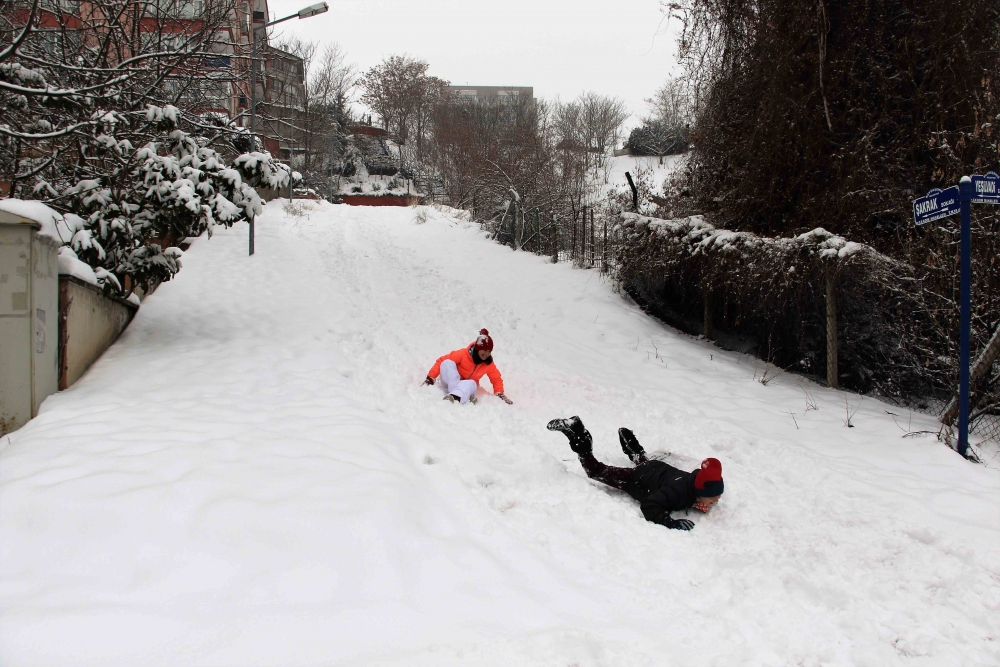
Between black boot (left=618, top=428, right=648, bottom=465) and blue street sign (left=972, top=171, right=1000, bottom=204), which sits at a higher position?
blue street sign (left=972, top=171, right=1000, bottom=204)

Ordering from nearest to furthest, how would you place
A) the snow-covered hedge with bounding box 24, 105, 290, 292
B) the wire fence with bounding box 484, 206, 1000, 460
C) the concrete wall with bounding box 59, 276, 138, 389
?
the concrete wall with bounding box 59, 276, 138, 389
the wire fence with bounding box 484, 206, 1000, 460
the snow-covered hedge with bounding box 24, 105, 290, 292

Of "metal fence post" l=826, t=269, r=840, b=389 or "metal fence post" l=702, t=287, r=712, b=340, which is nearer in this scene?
"metal fence post" l=826, t=269, r=840, b=389

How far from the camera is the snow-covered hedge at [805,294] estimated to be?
6.90 metres

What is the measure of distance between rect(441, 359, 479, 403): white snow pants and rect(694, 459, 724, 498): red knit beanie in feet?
9.32

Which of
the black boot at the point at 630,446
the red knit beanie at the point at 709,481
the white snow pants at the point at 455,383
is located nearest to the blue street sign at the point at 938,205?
the red knit beanie at the point at 709,481

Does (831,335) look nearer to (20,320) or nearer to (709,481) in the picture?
(709,481)

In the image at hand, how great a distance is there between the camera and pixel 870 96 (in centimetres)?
806

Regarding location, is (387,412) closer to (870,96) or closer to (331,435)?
(331,435)

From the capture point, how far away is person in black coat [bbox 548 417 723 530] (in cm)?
430

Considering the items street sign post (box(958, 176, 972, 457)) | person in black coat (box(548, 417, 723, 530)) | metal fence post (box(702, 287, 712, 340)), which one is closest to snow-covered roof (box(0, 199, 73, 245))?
person in black coat (box(548, 417, 723, 530))

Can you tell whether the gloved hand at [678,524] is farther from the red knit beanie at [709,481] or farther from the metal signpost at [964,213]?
the metal signpost at [964,213]

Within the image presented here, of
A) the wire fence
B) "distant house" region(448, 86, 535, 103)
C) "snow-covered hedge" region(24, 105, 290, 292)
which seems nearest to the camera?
the wire fence

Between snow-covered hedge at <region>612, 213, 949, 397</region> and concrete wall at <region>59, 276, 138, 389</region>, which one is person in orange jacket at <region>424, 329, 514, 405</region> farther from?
snow-covered hedge at <region>612, 213, 949, 397</region>

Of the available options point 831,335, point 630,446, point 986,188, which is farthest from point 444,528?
point 831,335
